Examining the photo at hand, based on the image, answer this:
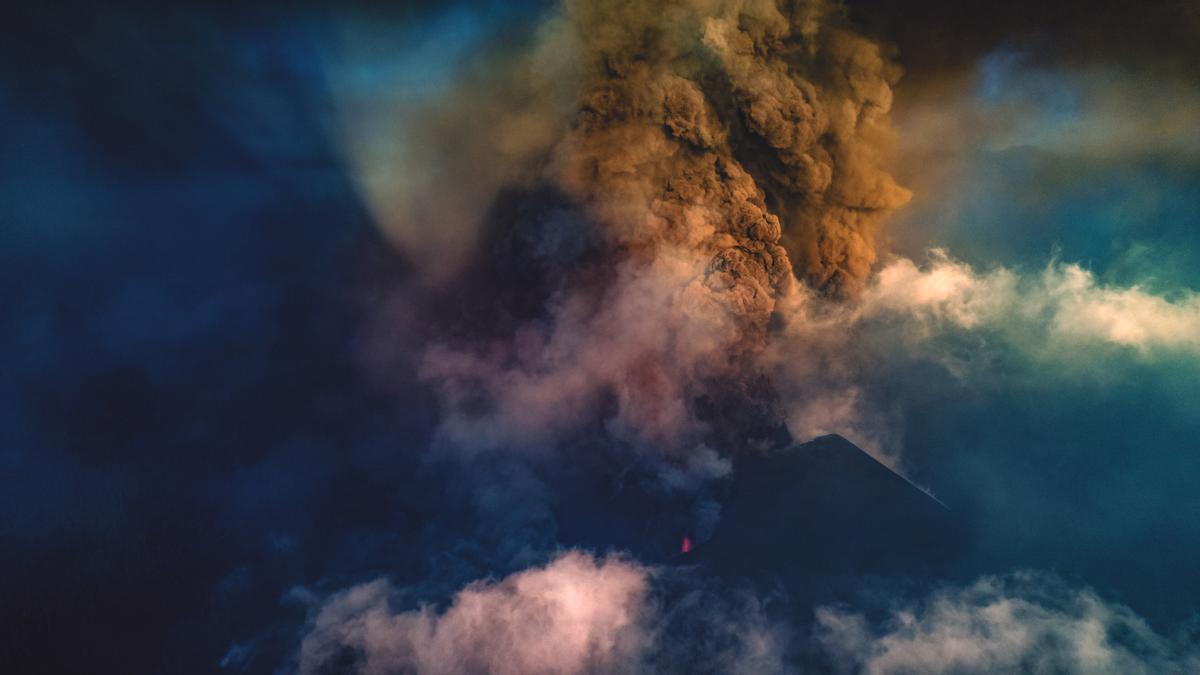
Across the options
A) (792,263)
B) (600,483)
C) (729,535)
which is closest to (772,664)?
(729,535)

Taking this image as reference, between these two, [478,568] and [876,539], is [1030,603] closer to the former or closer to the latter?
[876,539]

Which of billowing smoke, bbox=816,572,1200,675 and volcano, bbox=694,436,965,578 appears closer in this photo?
billowing smoke, bbox=816,572,1200,675

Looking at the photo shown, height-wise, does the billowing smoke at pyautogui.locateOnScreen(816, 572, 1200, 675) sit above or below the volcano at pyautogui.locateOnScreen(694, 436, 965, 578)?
below

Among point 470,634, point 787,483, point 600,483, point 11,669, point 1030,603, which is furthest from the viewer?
point 787,483

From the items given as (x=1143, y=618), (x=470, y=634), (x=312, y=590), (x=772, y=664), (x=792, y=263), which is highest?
(x=792, y=263)

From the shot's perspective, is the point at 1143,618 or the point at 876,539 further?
the point at 876,539

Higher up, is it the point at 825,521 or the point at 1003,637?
Answer: the point at 825,521

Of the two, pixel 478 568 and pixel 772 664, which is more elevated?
pixel 478 568

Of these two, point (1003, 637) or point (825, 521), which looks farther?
point (825, 521)

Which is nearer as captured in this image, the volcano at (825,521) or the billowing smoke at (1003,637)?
the billowing smoke at (1003,637)

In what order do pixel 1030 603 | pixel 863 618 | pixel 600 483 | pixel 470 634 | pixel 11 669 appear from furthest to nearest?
pixel 600 483 < pixel 1030 603 < pixel 863 618 < pixel 470 634 < pixel 11 669

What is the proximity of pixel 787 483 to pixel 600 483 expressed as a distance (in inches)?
467

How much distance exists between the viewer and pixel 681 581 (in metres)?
25.6

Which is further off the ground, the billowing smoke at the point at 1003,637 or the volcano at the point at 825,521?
the volcano at the point at 825,521
